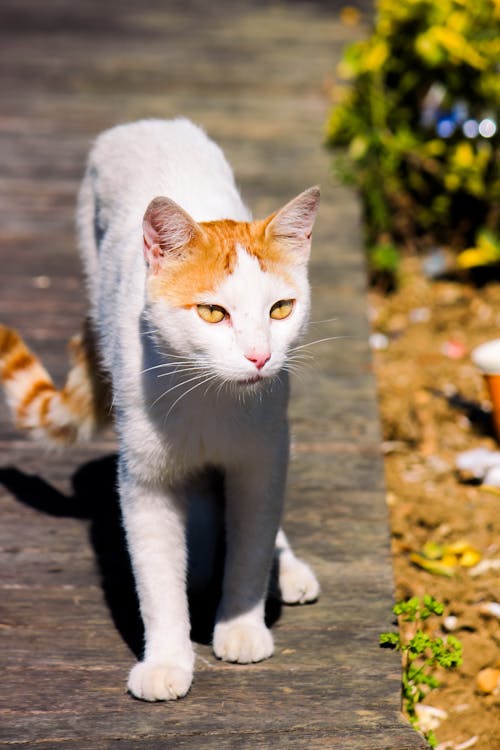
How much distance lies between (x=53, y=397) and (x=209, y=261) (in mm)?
922

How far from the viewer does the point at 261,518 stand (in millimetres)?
2521

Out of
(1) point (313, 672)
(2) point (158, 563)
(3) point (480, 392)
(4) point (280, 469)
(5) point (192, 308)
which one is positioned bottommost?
(3) point (480, 392)

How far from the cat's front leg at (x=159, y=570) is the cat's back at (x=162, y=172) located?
Answer: 748 mm

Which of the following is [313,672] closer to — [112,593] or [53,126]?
[112,593]

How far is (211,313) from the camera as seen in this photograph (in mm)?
2225

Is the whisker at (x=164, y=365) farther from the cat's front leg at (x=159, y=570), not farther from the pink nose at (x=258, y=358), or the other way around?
the cat's front leg at (x=159, y=570)

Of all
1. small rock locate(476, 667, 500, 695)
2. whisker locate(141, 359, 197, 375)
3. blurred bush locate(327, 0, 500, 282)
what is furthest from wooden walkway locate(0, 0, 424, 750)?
whisker locate(141, 359, 197, 375)

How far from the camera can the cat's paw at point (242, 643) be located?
2.52m

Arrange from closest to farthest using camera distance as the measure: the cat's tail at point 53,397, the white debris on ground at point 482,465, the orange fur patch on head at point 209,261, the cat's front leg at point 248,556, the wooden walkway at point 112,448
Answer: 1. the orange fur patch on head at point 209,261
2. the wooden walkway at point 112,448
3. the cat's front leg at point 248,556
4. the cat's tail at point 53,397
5. the white debris on ground at point 482,465

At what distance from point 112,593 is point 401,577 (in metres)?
0.95

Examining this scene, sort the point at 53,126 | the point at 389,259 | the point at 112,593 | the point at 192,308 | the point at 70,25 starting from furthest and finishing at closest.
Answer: the point at 70,25 → the point at 53,126 → the point at 389,259 → the point at 112,593 → the point at 192,308

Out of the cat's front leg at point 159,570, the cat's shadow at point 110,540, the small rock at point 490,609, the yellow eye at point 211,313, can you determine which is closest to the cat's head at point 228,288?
the yellow eye at point 211,313

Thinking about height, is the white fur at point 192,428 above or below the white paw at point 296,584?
above

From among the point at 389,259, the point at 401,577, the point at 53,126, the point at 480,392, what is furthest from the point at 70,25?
the point at 401,577
